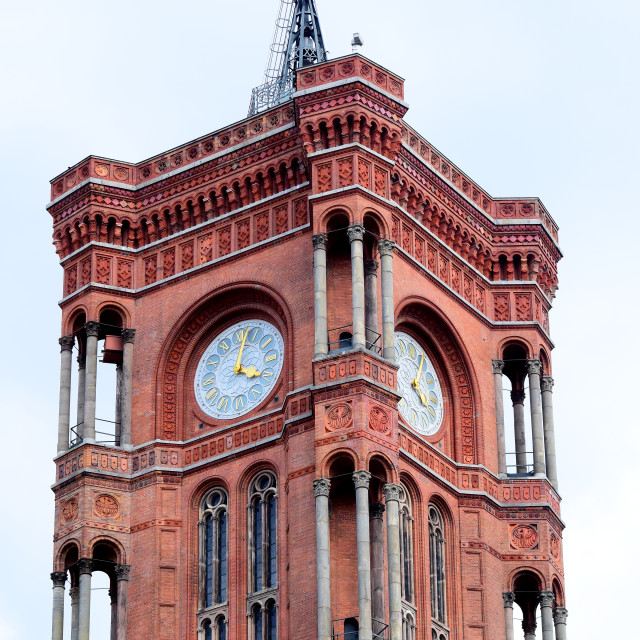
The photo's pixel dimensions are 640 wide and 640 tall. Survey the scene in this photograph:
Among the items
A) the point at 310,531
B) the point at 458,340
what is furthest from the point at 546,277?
the point at 310,531

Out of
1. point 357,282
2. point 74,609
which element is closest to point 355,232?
point 357,282

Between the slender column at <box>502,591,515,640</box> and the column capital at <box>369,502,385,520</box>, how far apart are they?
6578mm

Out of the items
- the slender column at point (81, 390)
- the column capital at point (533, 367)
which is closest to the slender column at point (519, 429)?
the column capital at point (533, 367)

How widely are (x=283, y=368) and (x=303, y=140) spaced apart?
5.62 metres

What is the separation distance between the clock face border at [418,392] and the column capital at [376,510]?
423 cm

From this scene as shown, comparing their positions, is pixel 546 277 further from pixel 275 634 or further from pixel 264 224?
pixel 275 634

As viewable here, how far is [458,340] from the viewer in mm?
67875

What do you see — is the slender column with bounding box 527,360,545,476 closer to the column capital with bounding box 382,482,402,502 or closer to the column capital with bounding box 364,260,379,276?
the column capital with bounding box 364,260,379,276

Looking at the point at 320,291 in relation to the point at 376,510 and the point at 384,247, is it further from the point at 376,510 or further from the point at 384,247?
the point at 376,510

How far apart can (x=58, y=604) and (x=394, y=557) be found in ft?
30.3

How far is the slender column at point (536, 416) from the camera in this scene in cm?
6794

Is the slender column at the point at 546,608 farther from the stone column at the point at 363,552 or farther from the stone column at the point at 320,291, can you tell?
the stone column at the point at 320,291

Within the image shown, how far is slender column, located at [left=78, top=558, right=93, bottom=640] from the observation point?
6303 cm

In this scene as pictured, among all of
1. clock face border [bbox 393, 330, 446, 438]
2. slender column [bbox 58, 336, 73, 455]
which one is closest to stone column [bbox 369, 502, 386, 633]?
clock face border [bbox 393, 330, 446, 438]
